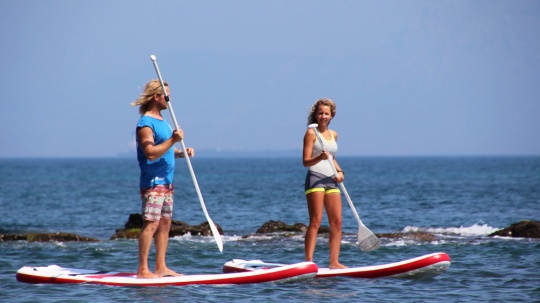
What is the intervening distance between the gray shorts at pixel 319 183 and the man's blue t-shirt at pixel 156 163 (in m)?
2.06

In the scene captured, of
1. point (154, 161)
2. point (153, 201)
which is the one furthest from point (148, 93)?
point (153, 201)

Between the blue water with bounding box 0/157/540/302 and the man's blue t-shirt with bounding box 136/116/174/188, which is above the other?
the man's blue t-shirt with bounding box 136/116/174/188

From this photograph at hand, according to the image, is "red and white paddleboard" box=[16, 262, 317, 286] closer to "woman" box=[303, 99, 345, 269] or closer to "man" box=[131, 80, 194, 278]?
"woman" box=[303, 99, 345, 269]

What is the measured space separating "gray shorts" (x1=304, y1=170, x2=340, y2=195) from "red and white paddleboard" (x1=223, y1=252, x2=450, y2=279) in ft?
3.95

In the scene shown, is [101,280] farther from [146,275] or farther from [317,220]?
[317,220]

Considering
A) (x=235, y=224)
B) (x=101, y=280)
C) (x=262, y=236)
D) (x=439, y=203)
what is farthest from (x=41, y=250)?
(x=439, y=203)

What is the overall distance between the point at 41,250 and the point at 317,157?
8.71m

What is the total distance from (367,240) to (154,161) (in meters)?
3.68

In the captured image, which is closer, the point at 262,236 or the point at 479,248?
the point at 479,248

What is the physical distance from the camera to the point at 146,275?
11211 mm

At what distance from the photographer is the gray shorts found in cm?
1188

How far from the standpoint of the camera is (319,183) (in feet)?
39.0

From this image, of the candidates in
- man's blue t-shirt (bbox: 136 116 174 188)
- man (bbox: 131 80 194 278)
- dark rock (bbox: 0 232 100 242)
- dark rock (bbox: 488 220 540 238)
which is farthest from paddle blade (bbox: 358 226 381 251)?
dark rock (bbox: 0 232 100 242)

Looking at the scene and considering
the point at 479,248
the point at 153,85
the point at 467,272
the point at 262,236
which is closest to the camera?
the point at 153,85
